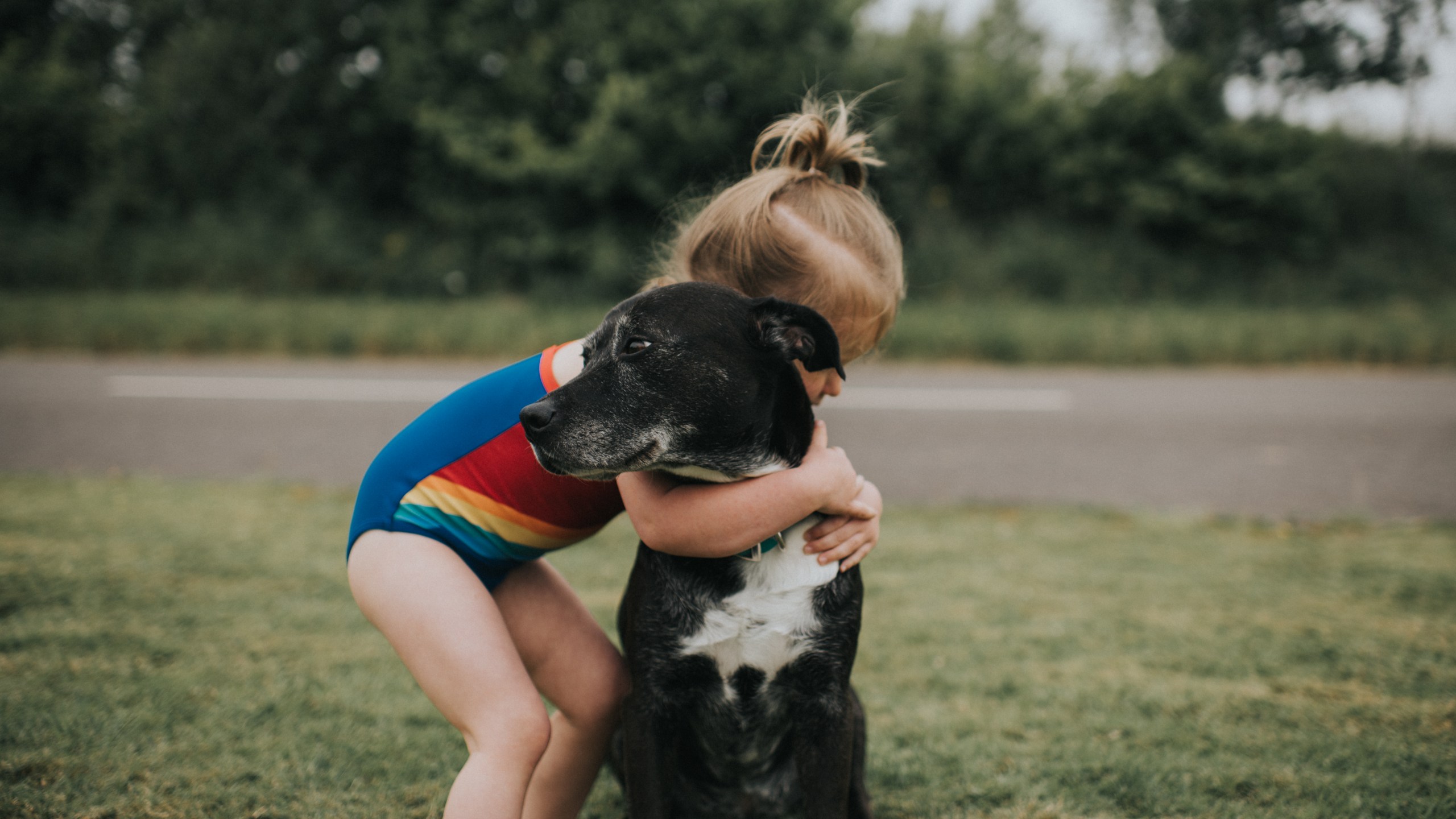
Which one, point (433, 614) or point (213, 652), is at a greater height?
point (433, 614)

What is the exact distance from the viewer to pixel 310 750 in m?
2.62

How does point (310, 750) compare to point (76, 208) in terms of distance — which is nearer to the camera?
point (310, 750)

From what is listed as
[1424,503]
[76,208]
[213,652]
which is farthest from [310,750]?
[76,208]

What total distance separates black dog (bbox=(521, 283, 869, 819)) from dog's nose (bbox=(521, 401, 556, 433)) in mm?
53

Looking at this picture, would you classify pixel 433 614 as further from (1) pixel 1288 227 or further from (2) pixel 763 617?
(1) pixel 1288 227

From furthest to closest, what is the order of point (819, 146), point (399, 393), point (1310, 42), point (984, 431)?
point (1310, 42)
point (399, 393)
point (984, 431)
point (819, 146)

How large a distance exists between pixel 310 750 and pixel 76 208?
1594 cm

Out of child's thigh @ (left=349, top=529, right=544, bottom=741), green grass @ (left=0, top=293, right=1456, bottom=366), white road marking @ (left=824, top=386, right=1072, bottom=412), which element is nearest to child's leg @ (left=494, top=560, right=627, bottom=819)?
child's thigh @ (left=349, top=529, right=544, bottom=741)

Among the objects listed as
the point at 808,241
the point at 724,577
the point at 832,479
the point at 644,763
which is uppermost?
the point at 808,241

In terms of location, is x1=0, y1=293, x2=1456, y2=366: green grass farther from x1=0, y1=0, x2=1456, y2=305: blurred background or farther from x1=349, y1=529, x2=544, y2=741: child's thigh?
x1=349, y1=529, x2=544, y2=741: child's thigh

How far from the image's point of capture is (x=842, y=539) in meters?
2.13

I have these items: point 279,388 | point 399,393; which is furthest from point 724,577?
point 279,388

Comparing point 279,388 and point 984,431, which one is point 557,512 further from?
point 279,388

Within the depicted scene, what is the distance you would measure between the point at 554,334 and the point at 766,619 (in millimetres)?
9682
